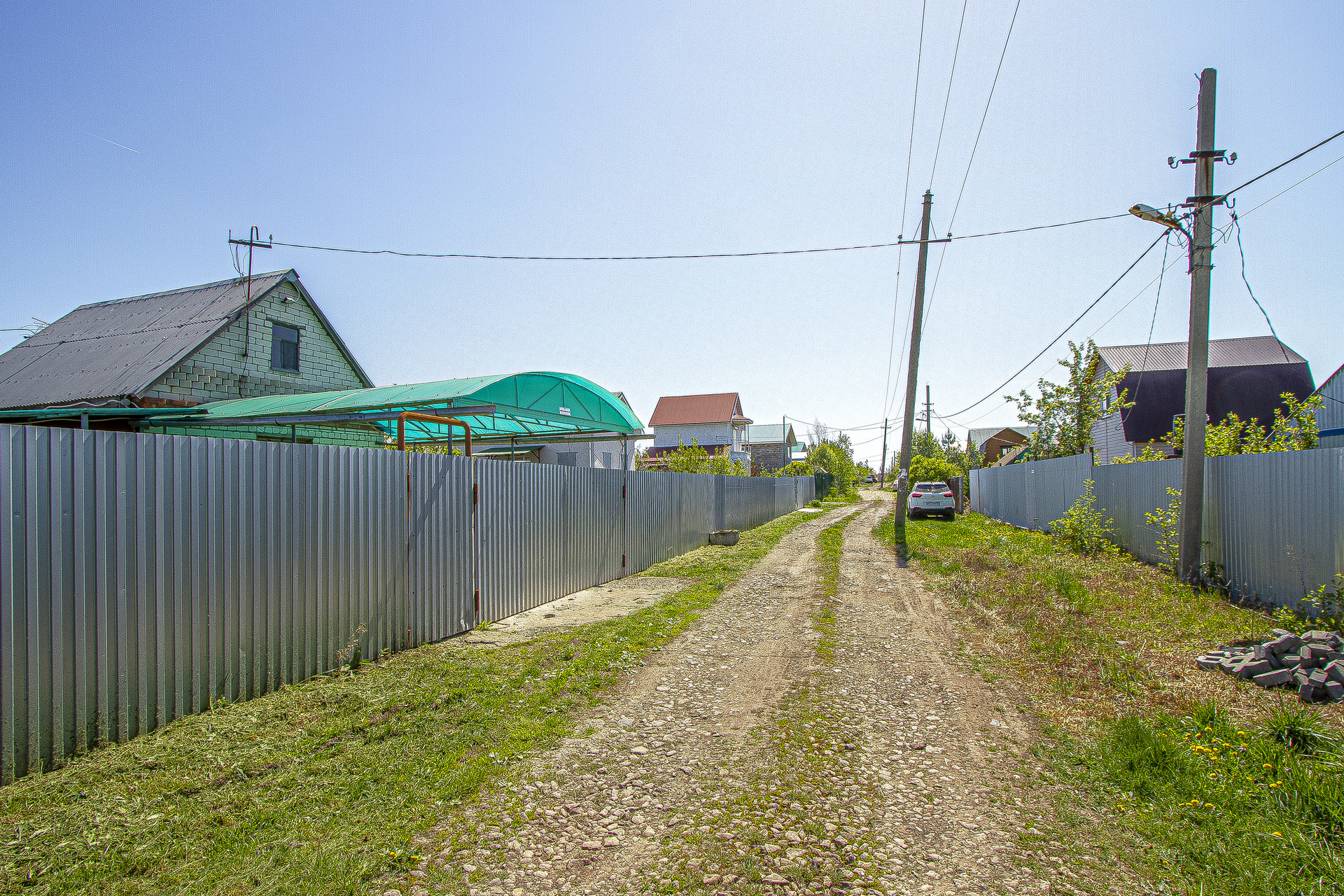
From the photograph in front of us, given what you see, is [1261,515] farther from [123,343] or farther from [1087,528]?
[123,343]

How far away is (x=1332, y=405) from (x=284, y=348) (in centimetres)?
2880

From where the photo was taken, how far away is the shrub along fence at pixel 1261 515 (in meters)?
6.64

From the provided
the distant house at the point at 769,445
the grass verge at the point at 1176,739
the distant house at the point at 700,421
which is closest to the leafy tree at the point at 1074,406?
the grass verge at the point at 1176,739

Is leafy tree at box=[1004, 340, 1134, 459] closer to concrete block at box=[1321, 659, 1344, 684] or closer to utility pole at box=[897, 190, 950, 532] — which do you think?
utility pole at box=[897, 190, 950, 532]

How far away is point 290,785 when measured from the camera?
136 inches

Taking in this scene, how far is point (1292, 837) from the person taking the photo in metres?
2.94

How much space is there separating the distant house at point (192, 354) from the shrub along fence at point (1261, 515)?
1493 cm

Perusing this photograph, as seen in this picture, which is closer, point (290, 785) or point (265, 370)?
point (290, 785)

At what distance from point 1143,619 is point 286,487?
8.53 m

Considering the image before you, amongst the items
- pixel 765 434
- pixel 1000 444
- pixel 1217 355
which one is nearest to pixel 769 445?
pixel 765 434

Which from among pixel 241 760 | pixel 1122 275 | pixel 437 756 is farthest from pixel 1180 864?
pixel 1122 275

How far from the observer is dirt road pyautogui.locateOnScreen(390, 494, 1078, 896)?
2846 millimetres

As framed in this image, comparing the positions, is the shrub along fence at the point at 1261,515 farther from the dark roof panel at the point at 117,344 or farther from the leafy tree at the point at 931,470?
the leafy tree at the point at 931,470

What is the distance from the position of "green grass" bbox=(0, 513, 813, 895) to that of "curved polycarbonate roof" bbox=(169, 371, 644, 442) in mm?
4240
